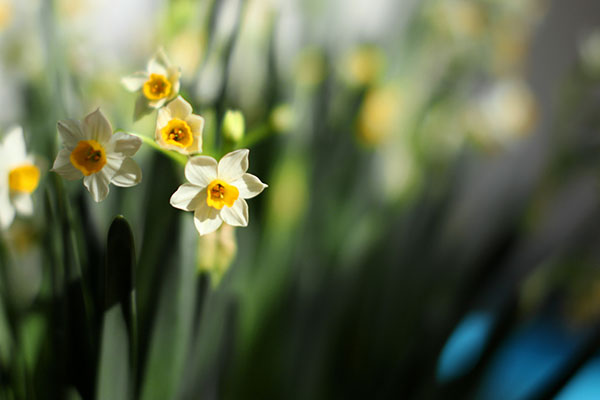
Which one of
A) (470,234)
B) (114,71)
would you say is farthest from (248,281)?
(470,234)

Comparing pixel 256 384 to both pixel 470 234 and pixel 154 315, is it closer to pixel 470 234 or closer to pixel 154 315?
pixel 154 315

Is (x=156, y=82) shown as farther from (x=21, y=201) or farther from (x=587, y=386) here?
(x=587, y=386)

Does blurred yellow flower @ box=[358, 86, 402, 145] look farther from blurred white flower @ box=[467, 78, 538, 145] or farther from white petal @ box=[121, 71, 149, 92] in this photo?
white petal @ box=[121, 71, 149, 92]

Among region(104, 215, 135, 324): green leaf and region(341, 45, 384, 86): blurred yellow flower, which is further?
region(341, 45, 384, 86): blurred yellow flower

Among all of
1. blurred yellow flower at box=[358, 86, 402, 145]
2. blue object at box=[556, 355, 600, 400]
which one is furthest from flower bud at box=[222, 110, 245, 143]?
blue object at box=[556, 355, 600, 400]

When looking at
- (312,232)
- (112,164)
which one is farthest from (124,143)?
(312,232)
